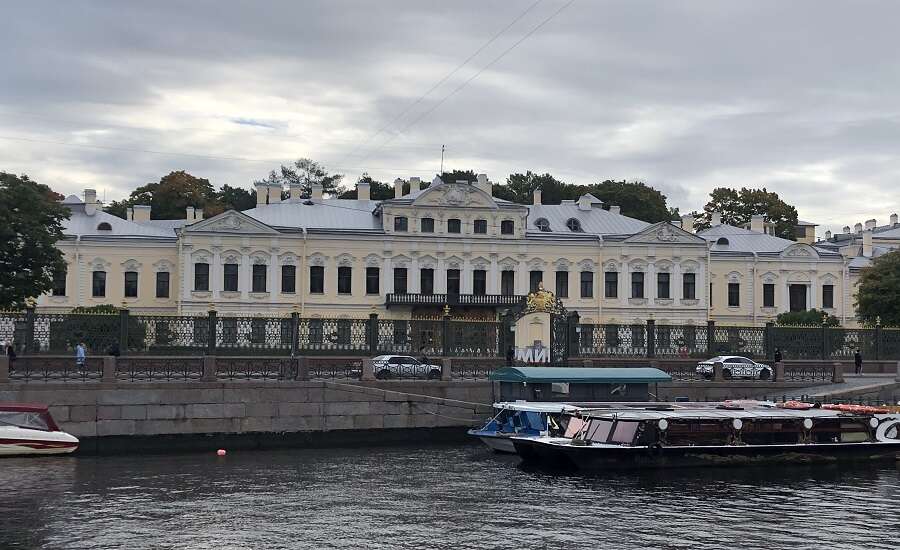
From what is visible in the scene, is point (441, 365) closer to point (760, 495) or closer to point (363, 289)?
point (760, 495)

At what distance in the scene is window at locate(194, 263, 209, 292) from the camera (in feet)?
194

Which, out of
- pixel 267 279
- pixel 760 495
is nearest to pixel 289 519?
pixel 760 495

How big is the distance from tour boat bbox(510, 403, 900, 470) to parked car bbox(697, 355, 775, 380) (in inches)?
232

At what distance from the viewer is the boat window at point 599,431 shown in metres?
25.5

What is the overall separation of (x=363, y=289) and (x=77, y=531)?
42.9m

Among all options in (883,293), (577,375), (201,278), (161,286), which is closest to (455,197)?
(201,278)

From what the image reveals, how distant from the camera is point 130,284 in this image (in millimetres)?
60531

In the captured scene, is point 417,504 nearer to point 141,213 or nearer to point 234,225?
point 234,225

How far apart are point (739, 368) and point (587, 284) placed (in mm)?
26637

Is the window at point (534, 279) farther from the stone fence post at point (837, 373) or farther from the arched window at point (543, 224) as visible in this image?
the stone fence post at point (837, 373)

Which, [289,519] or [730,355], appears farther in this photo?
[730,355]

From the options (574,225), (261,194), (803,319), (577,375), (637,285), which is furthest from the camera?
(261,194)

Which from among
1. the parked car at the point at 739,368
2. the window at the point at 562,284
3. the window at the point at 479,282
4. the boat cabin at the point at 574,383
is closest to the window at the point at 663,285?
the window at the point at 562,284

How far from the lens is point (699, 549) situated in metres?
17.6
